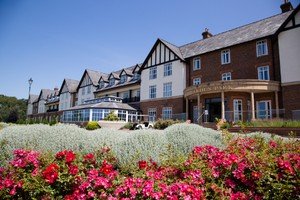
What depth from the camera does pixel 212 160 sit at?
15.8 ft

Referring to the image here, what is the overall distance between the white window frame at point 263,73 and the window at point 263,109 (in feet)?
8.63

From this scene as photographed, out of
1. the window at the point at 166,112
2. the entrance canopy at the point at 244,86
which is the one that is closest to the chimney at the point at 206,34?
the window at the point at 166,112

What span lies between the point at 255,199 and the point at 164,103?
29317 mm

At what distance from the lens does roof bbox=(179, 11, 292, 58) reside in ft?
82.1

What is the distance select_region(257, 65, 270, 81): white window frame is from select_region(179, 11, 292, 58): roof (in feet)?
11.2

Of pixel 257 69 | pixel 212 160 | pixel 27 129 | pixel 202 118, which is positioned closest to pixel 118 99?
pixel 202 118

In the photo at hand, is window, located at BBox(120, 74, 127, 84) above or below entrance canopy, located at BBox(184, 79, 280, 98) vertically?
above

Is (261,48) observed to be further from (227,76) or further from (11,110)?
(11,110)

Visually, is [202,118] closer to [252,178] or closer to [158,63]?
[158,63]

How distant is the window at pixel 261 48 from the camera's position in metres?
24.2

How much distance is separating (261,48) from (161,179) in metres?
24.8

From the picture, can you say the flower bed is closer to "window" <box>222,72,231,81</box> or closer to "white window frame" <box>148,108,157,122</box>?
"window" <box>222,72,231,81</box>

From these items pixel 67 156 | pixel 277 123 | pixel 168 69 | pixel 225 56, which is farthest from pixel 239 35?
pixel 67 156

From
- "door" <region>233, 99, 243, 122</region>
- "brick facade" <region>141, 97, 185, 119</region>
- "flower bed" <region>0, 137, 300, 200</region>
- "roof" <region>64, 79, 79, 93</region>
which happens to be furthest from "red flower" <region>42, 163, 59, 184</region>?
"roof" <region>64, 79, 79, 93</region>
